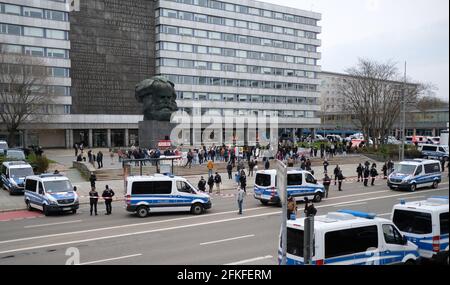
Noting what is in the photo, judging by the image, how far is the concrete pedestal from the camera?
46.3 m

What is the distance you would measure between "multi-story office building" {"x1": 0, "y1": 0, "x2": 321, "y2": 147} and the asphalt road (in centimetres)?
4117

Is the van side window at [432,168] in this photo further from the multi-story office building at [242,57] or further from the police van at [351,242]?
the multi-story office building at [242,57]

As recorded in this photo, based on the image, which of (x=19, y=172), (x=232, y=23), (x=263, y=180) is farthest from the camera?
(x=232, y=23)

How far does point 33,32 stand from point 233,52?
35870 millimetres

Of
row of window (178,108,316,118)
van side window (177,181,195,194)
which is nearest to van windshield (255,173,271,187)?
van side window (177,181,195,194)

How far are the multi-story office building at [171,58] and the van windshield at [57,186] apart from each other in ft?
122

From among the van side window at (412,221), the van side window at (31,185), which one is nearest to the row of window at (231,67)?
Result: the van side window at (31,185)

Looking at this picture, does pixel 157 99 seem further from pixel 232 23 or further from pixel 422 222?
pixel 232 23

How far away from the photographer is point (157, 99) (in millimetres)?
47719

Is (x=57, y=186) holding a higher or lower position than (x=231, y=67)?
lower

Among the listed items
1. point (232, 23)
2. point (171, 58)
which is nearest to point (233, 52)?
point (232, 23)

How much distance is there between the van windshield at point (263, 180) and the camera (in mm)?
23281
